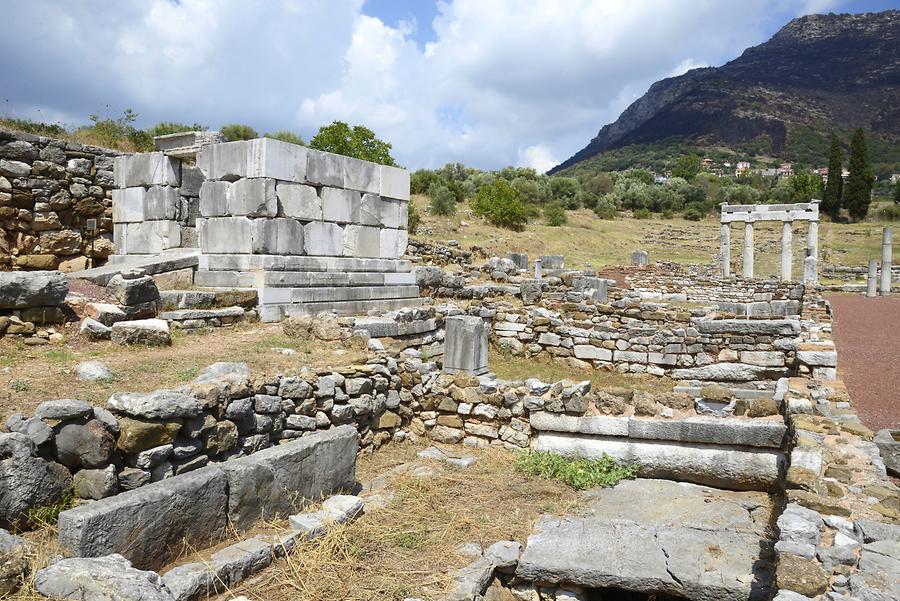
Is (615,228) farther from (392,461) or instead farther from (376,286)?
(392,461)

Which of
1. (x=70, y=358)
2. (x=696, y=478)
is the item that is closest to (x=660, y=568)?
(x=696, y=478)

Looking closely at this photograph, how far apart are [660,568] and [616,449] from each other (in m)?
2.42

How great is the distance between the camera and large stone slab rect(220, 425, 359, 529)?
494cm

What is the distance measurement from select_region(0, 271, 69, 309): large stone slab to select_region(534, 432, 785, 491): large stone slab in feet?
19.6

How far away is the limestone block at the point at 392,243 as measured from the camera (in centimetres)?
1306

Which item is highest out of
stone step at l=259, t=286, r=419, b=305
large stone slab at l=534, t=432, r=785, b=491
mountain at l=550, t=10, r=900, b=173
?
mountain at l=550, t=10, r=900, b=173

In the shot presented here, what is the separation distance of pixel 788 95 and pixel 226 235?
17120 cm

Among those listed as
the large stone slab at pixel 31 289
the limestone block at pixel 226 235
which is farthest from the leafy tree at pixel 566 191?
the large stone slab at pixel 31 289

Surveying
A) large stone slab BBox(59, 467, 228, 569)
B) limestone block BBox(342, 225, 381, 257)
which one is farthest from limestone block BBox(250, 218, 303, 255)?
large stone slab BBox(59, 467, 228, 569)

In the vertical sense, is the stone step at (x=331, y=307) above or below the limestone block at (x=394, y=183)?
below

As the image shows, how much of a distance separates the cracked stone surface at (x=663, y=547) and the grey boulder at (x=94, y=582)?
284cm

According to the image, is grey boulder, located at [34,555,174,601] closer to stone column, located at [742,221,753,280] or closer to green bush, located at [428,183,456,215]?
green bush, located at [428,183,456,215]

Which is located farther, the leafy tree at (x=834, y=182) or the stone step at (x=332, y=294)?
the leafy tree at (x=834, y=182)

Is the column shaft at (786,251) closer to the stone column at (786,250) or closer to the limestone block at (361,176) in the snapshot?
the stone column at (786,250)
